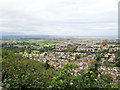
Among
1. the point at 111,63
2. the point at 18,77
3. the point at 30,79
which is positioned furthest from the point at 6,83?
the point at 111,63

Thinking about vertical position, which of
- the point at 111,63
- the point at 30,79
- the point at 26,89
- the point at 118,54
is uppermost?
the point at 118,54

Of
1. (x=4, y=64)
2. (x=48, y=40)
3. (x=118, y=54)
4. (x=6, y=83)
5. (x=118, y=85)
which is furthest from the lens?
(x=48, y=40)

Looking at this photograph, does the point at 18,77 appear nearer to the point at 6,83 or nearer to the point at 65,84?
the point at 6,83

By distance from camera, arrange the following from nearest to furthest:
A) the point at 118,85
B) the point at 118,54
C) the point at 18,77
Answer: the point at 118,85 < the point at 18,77 < the point at 118,54

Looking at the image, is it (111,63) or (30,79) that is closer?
(30,79)

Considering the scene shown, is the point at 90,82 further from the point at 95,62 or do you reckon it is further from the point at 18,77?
the point at 18,77

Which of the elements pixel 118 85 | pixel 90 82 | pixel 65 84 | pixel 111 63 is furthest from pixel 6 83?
pixel 111 63

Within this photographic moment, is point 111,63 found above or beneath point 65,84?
above

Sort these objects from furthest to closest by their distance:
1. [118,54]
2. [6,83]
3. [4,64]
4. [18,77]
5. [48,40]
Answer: [48,40] < [4,64] < [118,54] < [18,77] < [6,83]

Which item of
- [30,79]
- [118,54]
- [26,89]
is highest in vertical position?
[118,54]
